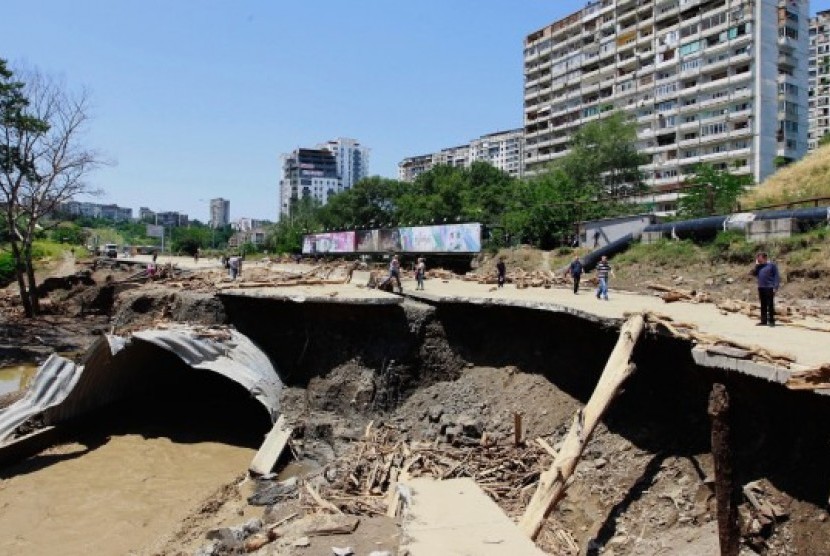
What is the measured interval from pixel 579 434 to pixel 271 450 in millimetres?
6862

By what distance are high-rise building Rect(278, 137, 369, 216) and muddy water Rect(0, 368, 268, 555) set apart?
13701 cm

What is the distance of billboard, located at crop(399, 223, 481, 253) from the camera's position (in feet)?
92.4

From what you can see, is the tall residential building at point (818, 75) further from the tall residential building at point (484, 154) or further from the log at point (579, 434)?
the log at point (579, 434)

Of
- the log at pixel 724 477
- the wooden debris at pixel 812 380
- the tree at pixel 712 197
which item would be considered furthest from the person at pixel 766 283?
the tree at pixel 712 197

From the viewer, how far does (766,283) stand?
11039mm

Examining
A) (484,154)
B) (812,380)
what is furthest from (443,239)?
(484,154)

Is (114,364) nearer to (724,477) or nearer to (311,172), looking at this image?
(724,477)

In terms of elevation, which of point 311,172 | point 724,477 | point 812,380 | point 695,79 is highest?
point 311,172

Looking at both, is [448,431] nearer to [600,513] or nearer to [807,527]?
[600,513]

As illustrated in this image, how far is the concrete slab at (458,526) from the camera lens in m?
6.04

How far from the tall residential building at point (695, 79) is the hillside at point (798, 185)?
2136 centimetres

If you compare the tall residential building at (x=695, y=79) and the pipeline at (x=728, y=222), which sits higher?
the tall residential building at (x=695, y=79)

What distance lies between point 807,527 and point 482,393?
7358 mm

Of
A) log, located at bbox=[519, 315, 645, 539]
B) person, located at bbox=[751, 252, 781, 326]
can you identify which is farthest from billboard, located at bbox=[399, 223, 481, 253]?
log, located at bbox=[519, 315, 645, 539]
